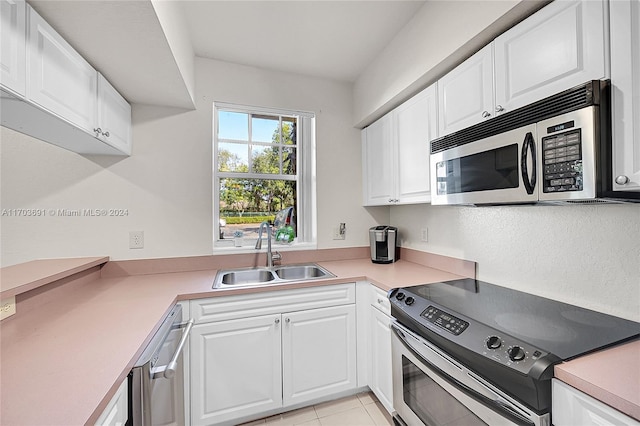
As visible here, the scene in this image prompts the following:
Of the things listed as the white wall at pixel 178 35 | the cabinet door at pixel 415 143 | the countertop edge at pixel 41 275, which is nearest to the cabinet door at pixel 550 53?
the cabinet door at pixel 415 143

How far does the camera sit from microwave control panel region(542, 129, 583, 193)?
909mm

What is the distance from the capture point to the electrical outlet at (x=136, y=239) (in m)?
1.95

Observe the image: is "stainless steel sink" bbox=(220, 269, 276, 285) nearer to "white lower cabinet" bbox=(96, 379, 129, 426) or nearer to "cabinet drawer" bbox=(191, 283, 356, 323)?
"cabinet drawer" bbox=(191, 283, 356, 323)

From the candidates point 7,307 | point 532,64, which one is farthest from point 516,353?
point 7,307

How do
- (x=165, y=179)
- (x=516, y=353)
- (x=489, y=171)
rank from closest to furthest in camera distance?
1. (x=516, y=353)
2. (x=489, y=171)
3. (x=165, y=179)

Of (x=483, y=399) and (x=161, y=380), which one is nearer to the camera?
(x=483, y=399)

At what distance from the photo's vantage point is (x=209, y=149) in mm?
2166

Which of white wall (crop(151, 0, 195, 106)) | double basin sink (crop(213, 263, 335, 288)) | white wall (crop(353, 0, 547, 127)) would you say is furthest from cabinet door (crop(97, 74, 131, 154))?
white wall (crop(353, 0, 547, 127))

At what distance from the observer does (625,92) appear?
833 millimetres

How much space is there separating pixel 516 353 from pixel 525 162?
69 centimetres

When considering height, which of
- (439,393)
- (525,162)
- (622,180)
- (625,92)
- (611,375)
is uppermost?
(625,92)

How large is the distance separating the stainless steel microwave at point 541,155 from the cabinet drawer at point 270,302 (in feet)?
2.94

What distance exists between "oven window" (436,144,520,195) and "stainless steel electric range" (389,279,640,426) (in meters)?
0.55

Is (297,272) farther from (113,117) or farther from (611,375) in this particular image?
(611,375)
